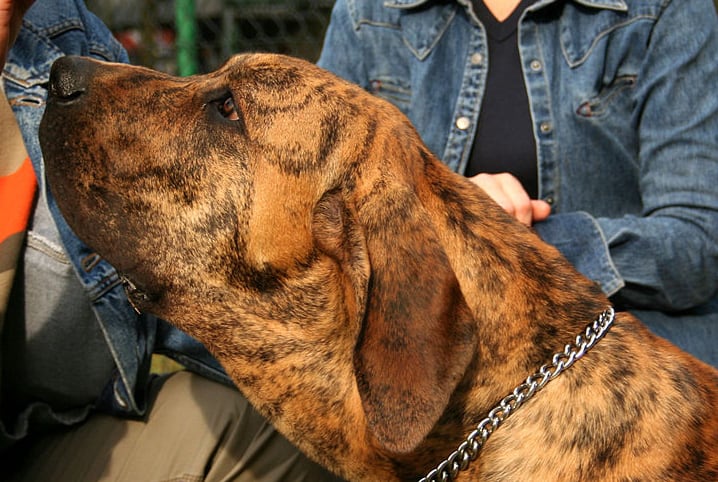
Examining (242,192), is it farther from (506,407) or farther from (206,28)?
(206,28)

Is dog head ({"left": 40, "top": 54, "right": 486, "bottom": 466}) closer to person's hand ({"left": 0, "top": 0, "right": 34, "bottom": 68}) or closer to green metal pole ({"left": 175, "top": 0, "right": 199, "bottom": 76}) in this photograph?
person's hand ({"left": 0, "top": 0, "right": 34, "bottom": 68})

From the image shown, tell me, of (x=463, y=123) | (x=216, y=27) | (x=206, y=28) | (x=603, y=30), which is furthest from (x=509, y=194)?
(x=206, y=28)

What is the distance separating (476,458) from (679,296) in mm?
1371

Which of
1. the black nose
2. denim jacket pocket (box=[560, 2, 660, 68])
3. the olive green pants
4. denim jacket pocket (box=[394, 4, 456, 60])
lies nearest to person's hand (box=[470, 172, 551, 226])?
denim jacket pocket (box=[560, 2, 660, 68])

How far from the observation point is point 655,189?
345 cm

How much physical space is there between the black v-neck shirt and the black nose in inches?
65.6

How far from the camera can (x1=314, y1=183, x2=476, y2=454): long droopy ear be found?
2.19 meters

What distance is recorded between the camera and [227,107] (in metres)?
2.60

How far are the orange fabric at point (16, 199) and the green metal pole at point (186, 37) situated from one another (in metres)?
4.47

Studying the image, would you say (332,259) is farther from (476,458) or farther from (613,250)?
(613,250)

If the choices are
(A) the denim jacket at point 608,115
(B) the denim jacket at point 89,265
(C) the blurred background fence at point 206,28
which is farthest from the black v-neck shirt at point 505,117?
(C) the blurred background fence at point 206,28

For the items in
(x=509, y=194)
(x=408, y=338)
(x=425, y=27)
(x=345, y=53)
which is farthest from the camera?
(x=345, y=53)

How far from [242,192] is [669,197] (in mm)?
1723

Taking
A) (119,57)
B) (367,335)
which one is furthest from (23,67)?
(367,335)
